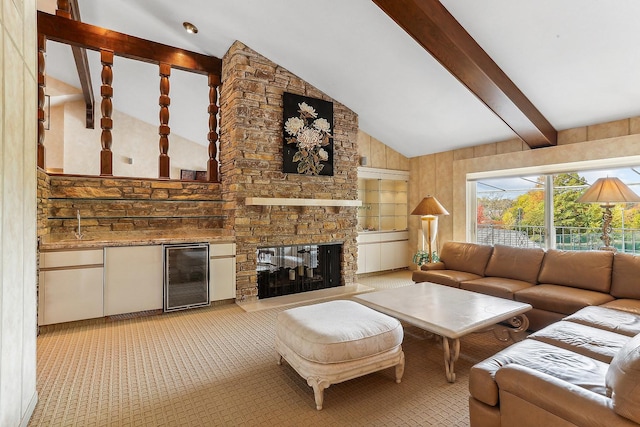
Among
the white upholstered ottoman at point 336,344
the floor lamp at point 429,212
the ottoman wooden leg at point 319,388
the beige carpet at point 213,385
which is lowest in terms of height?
the beige carpet at point 213,385

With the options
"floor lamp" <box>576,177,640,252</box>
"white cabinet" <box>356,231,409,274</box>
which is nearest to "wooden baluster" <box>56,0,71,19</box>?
"white cabinet" <box>356,231,409,274</box>

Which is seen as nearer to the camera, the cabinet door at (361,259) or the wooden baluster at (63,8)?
the wooden baluster at (63,8)

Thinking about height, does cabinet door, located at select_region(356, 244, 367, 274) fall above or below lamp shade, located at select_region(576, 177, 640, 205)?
below

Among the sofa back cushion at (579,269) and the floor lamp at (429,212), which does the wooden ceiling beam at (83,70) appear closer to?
the floor lamp at (429,212)

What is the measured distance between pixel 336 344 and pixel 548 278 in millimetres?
2794

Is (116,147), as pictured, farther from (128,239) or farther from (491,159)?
(491,159)

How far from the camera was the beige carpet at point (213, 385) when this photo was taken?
192 cm

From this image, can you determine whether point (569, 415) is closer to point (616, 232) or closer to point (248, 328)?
point (248, 328)

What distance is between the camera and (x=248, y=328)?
11.1 ft

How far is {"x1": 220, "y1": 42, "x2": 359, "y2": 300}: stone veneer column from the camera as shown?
4.31 metres

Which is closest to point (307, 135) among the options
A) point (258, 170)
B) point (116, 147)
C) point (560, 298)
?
point (258, 170)

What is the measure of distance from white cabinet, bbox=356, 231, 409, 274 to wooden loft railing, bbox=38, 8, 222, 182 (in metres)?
2.90

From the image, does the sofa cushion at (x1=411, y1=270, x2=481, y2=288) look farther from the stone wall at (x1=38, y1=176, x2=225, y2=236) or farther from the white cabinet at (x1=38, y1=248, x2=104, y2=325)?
the white cabinet at (x1=38, y1=248, x2=104, y2=325)

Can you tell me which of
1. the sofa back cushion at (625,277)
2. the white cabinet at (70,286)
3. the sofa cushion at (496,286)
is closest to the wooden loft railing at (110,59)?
the white cabinet at (70,286)
